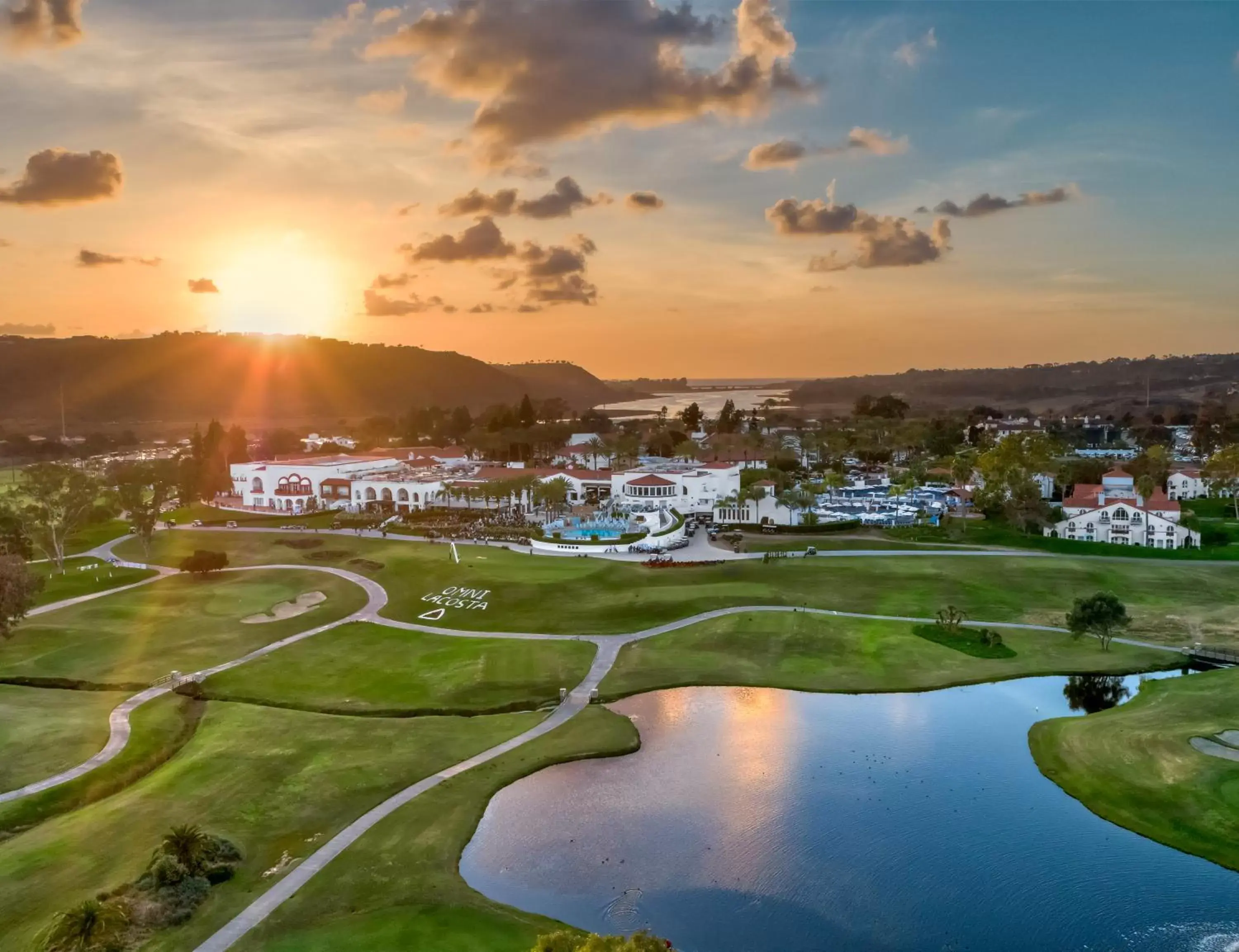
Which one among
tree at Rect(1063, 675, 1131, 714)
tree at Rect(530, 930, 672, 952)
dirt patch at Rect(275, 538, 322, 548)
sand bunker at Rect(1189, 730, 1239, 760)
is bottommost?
tree at Rect(1063, 675, 1131, 714)

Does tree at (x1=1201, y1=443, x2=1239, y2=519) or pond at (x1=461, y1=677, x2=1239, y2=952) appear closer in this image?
pond at (x1=461, y1=677, x2=1239, y2=952)

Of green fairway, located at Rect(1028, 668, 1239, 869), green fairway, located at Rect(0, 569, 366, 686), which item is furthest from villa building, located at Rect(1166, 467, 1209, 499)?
green fairway, located at Rect(0, 569, 366, 686)

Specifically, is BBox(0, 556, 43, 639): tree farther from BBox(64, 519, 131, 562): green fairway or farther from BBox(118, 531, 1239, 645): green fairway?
BBox(64, 519, 131, 562): green fairway

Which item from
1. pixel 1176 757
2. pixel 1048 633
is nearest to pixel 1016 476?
pixel 1048 633

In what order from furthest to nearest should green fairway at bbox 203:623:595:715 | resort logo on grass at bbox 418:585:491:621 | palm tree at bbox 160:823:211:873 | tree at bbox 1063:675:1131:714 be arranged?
1. resort logo on grass at bbox 418:585:491:621
2. green fairway at bbox 203:623:595:715
3. tree at bbox 1063:675:1131:714
4. palm tree at bbox 160:823:211:873

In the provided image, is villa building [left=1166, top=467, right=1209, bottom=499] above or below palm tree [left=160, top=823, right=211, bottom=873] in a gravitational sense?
above

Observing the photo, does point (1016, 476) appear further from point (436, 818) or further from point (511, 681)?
point (436, 818)

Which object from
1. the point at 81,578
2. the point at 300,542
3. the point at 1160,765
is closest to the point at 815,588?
the point at 1160,765

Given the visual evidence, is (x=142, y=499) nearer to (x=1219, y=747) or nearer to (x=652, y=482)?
(x=652, y=482)
